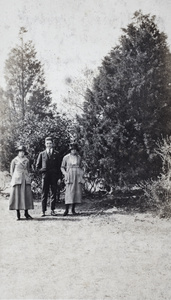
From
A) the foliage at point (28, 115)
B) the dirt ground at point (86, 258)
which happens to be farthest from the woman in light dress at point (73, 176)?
Result: the foliage at point (28, 115)

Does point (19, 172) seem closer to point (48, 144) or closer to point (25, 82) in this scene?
point (48, 144)

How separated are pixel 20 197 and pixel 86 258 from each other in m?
2.34

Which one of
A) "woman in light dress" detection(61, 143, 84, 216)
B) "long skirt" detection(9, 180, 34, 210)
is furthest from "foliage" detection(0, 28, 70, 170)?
"long skirt" detection(9, 180, 34, 210)

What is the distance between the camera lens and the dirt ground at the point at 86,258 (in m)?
3.57

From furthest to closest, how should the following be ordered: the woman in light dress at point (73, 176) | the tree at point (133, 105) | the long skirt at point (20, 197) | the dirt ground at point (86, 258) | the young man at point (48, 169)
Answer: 1. the woman in light dress at point (73, 176)
2. the young man at point (48, 169)
3. the tree at point (133, 105)
4. the long skirt at point (20, 197)
5. the dirt ground at point (86, 258)

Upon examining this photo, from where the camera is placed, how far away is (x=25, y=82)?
7.28 meters

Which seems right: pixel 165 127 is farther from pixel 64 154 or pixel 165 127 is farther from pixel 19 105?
pixel 19 105

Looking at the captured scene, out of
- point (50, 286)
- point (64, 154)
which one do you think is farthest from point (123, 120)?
point (50, 286)

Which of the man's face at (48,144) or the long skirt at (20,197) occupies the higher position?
the man's face at (48,144)

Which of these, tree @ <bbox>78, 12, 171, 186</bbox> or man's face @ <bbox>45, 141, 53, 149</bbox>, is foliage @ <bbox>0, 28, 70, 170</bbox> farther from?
tree @ <bbox>78, 12, 171, 186</bbox>

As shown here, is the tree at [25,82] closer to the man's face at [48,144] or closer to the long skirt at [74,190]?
the man's face at [48,144]

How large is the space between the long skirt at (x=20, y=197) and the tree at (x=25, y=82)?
6.98 feet

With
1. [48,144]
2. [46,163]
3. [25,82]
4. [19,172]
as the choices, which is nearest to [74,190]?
[46,163]

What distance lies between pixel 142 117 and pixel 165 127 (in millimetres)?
525
